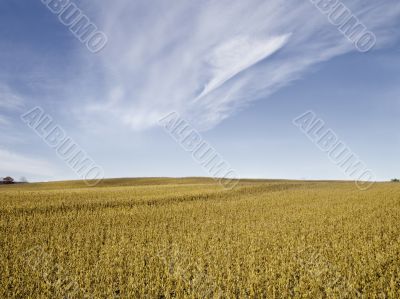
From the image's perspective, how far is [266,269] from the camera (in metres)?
7.45

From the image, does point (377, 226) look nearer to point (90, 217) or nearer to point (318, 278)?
point (318, 278)

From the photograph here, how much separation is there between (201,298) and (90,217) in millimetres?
10695

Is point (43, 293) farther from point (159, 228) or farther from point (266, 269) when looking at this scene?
point (159, 228)

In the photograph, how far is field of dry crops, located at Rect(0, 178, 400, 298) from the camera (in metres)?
6.60

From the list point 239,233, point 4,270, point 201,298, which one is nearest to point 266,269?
point 201,298

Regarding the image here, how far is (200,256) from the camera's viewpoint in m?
8.85

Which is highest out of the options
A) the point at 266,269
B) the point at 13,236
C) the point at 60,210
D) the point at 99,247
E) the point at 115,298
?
the point at 60,210

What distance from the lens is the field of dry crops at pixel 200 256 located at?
6.60 metres

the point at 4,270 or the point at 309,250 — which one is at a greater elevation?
the point at 4,270

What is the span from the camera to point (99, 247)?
33.0 feet

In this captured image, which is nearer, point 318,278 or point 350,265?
point 318,278

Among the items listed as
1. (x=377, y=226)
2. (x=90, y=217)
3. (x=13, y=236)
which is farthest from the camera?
(x=90, y=217)

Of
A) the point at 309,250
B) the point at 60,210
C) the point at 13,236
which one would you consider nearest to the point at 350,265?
the point at 309,250

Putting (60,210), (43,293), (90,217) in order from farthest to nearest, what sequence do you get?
1. (60,210)
2. (90,217)
3. (43,293)
